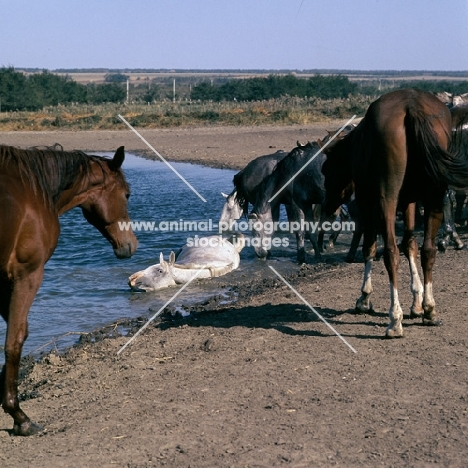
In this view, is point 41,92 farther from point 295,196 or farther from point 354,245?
point 354,245

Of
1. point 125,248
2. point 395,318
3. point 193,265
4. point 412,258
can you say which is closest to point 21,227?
point 125,248

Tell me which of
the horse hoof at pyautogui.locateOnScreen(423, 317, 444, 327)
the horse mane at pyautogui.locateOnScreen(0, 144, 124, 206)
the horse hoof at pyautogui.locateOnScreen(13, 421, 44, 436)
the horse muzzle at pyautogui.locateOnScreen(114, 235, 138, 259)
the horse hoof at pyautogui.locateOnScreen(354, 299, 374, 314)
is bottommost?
the horse hoof at pyautogui.locateOnScreen(13, 421, 44, 436)

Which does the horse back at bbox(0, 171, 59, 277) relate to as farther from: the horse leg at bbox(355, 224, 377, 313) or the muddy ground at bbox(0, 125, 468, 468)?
the horse leg at bbox(355, 224, 377, 313)

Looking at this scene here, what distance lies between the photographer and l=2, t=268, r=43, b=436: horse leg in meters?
5.23

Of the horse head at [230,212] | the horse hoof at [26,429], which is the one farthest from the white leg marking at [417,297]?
the horse head at [230,212]

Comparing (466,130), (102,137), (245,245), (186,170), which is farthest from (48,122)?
(466,130)

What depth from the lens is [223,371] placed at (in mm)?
6199

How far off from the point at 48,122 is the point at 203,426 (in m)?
37.7

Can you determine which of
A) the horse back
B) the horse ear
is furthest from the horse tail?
the horse back

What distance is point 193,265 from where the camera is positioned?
1136 cm

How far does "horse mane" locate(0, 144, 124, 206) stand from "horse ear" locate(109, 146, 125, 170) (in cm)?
17

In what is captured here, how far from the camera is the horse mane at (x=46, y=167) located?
17.7 feet

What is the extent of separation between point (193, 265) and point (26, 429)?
20.4ft

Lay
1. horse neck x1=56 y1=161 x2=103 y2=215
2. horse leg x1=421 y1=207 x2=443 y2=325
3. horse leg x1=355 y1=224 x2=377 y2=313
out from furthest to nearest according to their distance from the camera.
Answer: horse leg x1=355 y1=224 x2=377 y2=313 → horse leg x1=421 y1=207 x2=443 y2=325 → horse neck x1=56 y1=161 x2=103 y2=215
